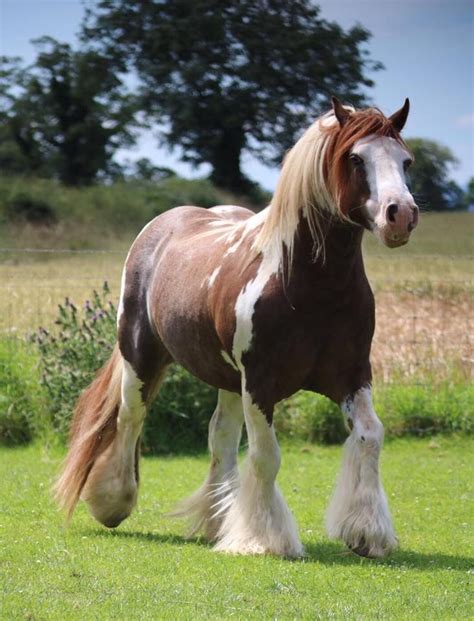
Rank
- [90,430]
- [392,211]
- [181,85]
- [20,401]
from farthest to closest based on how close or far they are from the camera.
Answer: [181,85] < [20,401] < [90,430] < [392,211]

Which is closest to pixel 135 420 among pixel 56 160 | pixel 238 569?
pixel 238 569

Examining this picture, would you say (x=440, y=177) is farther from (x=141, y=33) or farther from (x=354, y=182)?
(x=354, y=182)

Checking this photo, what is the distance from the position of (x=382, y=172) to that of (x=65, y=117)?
969 inches

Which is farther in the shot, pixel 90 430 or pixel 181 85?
pixel 181 85

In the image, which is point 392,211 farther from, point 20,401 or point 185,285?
point 20,401

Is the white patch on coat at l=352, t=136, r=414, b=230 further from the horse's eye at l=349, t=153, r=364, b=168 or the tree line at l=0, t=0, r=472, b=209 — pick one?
the tree line at l=0, t=0, r=472, b=209

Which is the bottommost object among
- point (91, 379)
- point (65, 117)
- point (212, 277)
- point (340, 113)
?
point (65, 117)

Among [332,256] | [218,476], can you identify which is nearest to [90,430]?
[218,476]

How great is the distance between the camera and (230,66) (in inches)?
1116

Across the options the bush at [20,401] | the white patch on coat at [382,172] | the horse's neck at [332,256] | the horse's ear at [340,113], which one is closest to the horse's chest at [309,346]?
the horse's neck at [332,256]

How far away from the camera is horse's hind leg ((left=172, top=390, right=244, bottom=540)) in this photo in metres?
6.29

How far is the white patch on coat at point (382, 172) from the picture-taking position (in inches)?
192

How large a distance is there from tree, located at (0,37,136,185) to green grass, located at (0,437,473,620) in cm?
2022

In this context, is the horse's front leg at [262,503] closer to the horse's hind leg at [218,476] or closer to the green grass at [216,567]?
the green grass at [216,567]
